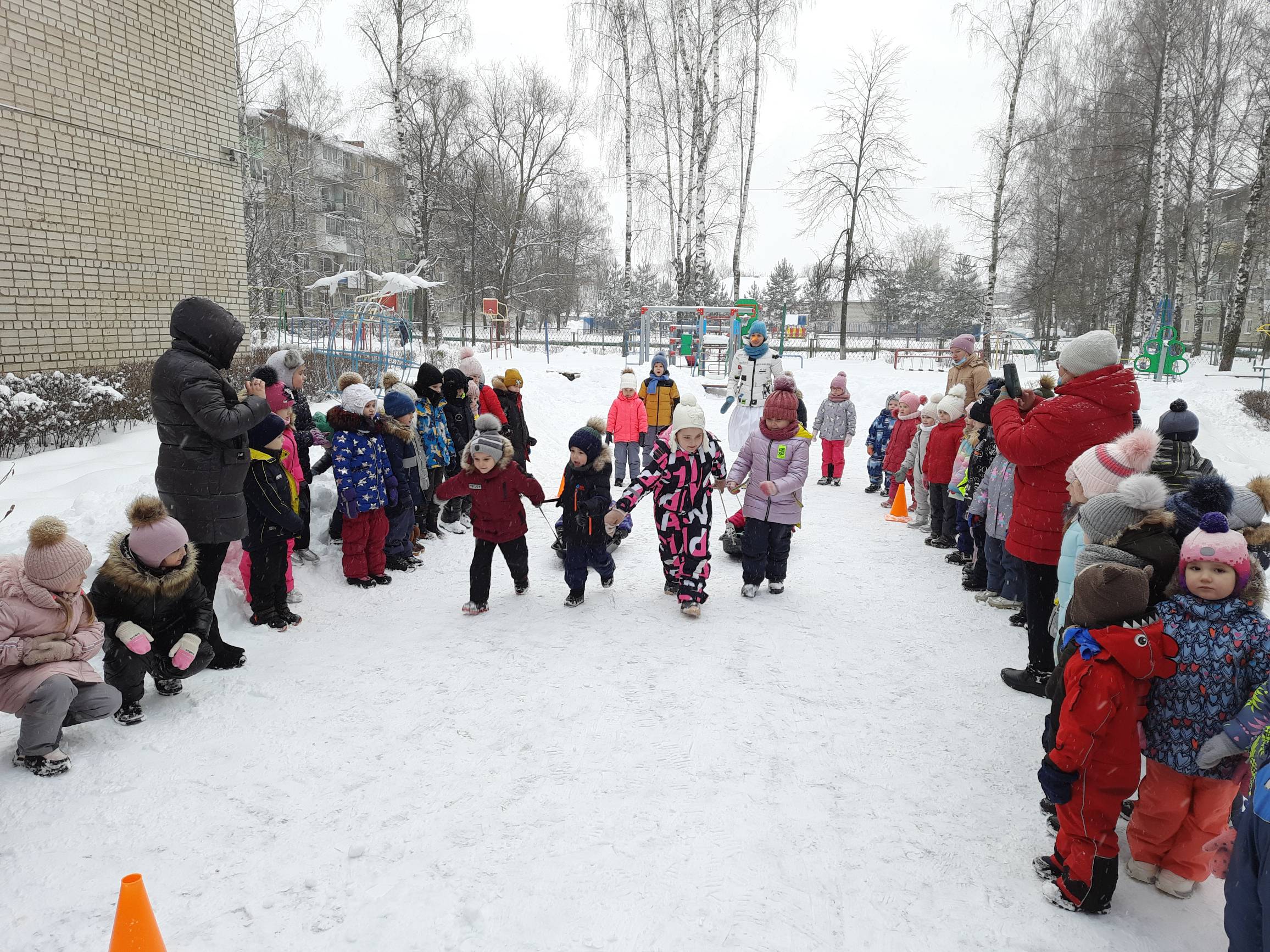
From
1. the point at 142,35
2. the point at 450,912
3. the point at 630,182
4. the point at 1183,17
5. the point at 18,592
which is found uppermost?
the point at 1183,17

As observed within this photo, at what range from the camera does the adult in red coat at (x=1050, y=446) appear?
4.06m

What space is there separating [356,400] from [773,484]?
3.41m

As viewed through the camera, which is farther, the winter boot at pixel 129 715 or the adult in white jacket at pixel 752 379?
the adult in white jacket at pixel 752 379

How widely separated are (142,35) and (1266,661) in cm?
1414

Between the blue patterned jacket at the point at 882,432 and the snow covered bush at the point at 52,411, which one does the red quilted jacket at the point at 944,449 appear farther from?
the snow covered bush at the point at 52,411

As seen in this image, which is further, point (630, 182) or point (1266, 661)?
point (630, 182)

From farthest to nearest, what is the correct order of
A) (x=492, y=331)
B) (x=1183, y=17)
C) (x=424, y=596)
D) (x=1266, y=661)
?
(x=492, y=331), (x=1183, y=17), (x=424, y=596), (x=1266, y=661)

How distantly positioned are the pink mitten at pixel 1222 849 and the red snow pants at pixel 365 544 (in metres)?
5.47

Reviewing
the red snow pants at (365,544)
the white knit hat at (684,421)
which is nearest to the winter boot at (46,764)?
the red snow pants at (365,544)

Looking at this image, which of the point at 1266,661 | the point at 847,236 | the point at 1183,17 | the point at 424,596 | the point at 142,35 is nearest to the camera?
the point at 1266,661

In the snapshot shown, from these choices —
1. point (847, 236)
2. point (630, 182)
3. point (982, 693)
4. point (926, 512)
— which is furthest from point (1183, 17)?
point (982, 693)

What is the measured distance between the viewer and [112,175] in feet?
33.6

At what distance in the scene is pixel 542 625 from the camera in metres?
5.30

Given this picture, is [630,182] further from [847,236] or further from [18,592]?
[18,592]
